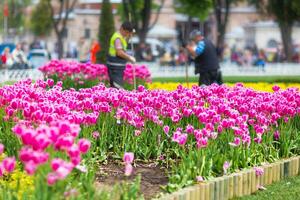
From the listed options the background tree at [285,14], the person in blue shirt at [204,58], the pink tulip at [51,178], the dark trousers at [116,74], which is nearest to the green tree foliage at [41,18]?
the background tree at [285,14]

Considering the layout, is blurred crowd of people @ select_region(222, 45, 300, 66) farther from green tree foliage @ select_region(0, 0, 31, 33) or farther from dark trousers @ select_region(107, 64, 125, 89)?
green tree foliage @ select_region(0, 0, 31, 33)

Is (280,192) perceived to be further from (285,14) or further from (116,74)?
(285,14)

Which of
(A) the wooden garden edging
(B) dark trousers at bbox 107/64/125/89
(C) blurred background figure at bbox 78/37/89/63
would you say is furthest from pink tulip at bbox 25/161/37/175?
(C) blurred background figure at bbox 78/37/89/63

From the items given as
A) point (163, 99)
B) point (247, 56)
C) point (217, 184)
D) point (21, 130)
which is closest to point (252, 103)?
point (163, 99)

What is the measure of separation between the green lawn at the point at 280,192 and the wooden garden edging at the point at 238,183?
86 mm

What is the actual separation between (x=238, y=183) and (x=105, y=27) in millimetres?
20898

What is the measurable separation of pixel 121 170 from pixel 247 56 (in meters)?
35.8

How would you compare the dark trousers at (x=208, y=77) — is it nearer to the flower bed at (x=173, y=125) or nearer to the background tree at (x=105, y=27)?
the flower bed at (x=173, y=125)

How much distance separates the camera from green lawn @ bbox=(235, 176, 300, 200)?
7.12 m

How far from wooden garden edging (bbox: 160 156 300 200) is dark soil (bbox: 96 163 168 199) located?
0.40 metres

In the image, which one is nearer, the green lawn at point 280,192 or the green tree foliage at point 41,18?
the green lawn at point 280,192

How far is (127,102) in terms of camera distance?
848cm

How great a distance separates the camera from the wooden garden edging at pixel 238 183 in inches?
248

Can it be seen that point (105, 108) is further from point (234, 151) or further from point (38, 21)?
point (38, 21)
